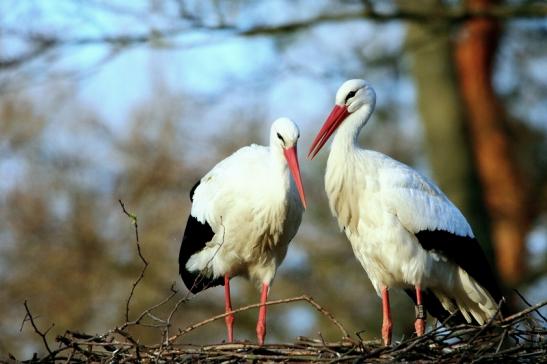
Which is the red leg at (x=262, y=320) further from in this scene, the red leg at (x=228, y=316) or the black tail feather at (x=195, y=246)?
the black tail feather at (x=195, y=246)

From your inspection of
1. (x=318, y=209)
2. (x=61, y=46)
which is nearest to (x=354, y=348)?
(x=61, y=46)

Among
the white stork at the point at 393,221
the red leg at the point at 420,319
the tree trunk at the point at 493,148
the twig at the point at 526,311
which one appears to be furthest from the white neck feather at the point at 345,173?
the tree trunk at the point at 493,148

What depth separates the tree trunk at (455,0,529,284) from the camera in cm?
1931

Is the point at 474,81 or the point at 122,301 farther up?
the point at 474,81

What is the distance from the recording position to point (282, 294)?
18250 millimetres

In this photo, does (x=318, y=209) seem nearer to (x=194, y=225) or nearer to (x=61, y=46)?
(x=61, y=46)

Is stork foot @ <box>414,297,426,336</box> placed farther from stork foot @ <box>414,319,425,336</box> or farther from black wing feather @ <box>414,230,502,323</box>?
black wing feather @ <box>414,230,502,323</box>

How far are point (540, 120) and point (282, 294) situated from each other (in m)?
4.73

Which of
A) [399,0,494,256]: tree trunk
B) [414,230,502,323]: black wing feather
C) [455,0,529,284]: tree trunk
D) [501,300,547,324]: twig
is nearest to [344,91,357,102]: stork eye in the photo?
[414,230,502,323]: black wing feather

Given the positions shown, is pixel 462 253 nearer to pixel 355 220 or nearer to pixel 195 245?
pixel 355 220

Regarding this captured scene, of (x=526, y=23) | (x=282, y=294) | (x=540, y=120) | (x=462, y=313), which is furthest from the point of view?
(x=540, y=120)

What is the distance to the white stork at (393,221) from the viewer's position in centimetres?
884

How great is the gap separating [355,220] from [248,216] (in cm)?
74

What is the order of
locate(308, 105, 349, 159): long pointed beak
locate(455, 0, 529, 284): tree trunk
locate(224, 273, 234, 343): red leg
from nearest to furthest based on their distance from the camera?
locate(308, 105, 349, 159): long pointed beak < locate(224, 273, 234, 343): red leg < locate(455, 0, 529, 284): tree trunk
